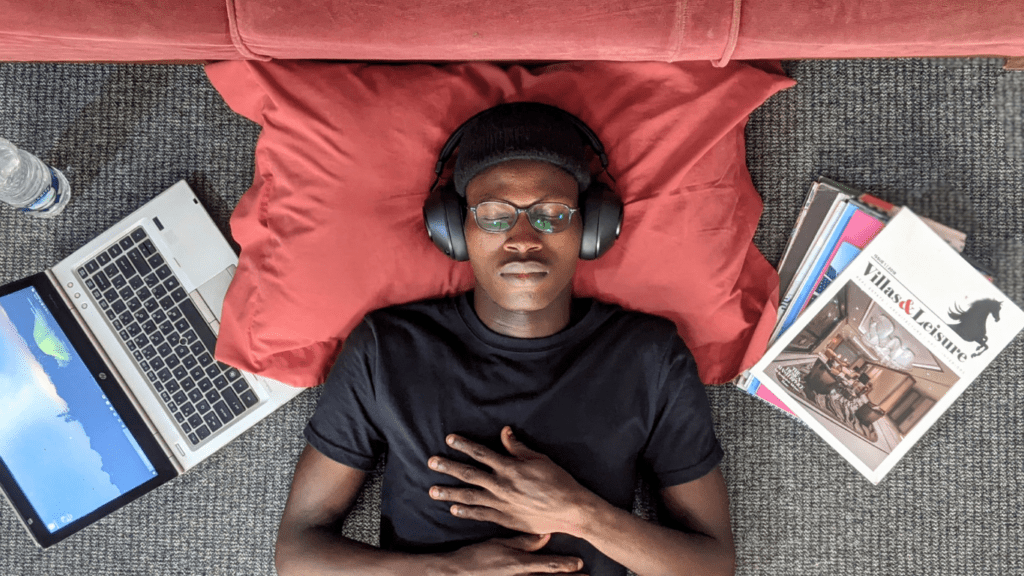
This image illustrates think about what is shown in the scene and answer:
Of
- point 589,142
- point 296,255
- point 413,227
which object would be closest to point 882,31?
point 589,142

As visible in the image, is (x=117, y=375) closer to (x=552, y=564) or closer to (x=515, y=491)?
(x=515, y=491)

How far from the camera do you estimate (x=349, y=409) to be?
127 cm

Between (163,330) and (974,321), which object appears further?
(163,330)

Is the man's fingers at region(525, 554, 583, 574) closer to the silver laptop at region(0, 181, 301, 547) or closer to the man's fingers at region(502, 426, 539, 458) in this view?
the man's fingers at region(502, 426, 539, 458)

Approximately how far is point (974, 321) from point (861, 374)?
0.83ft

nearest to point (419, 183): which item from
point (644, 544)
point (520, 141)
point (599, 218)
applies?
point (520, 141)

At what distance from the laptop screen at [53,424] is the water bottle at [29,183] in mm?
213

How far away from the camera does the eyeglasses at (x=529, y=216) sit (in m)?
1.13

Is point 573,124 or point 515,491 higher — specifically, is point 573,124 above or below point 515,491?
above

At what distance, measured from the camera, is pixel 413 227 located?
4.30 ft

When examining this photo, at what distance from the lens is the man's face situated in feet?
3.69

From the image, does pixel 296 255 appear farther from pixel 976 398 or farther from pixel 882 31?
pixel 976 398

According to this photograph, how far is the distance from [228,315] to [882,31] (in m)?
1.38

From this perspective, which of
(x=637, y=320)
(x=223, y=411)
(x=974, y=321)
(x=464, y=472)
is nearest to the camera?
(x=974, y=321)
